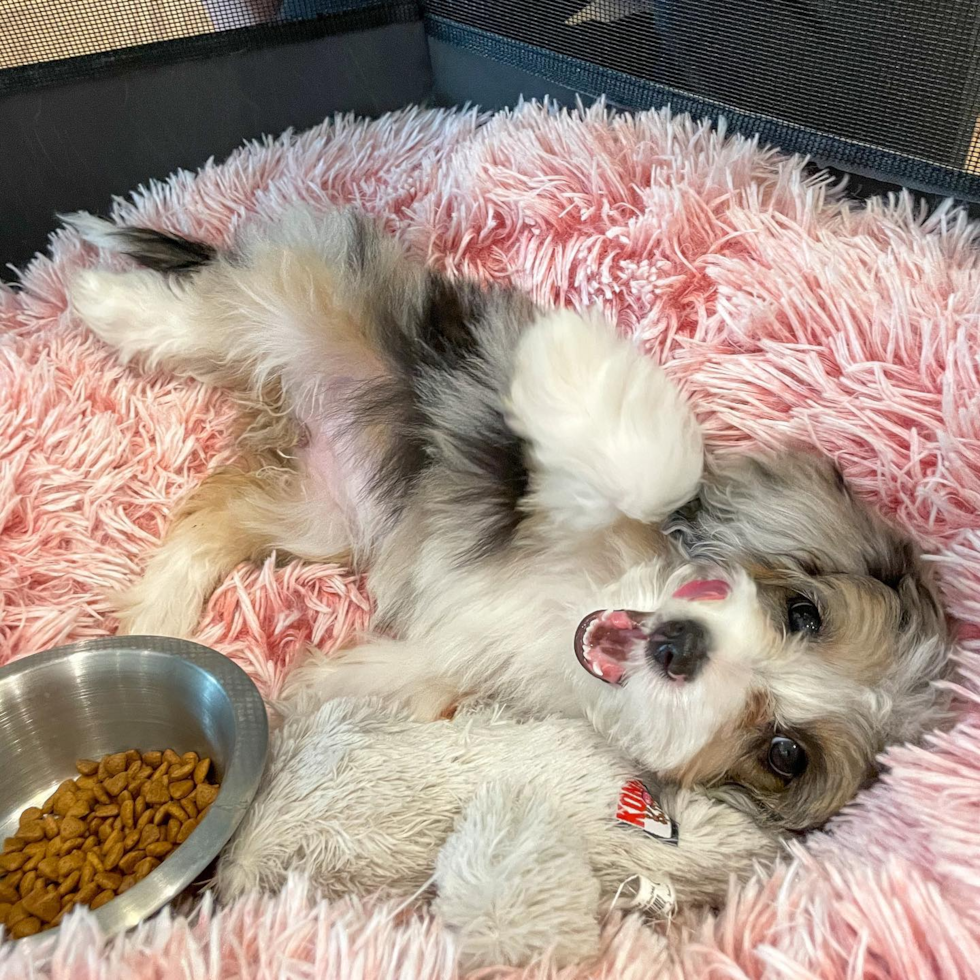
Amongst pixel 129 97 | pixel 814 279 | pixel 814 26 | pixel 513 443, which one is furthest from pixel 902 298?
pixel 129 97

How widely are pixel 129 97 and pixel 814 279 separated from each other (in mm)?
1837

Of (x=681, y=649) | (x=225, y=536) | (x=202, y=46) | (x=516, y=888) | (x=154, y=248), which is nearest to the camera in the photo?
(x=516, y=888)

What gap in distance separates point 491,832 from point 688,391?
923 mm

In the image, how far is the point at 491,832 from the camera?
1.19 m

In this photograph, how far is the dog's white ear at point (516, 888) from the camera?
3.56 ft

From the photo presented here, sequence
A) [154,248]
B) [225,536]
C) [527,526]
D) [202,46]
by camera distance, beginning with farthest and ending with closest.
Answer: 1. [202,46]
2. [154,248]
3. [225,536]
4. [527,526]

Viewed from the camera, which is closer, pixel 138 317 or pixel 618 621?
pixel 618 621

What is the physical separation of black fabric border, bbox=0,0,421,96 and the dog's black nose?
6.77ft

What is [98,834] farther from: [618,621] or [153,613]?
[618,621]

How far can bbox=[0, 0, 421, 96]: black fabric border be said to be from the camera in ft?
7.24

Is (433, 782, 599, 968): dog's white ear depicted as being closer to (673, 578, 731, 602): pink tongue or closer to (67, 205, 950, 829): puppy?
(67, 205, 950, 829): puppy

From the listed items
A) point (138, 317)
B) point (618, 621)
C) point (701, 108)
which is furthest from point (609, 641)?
point (701, 108)

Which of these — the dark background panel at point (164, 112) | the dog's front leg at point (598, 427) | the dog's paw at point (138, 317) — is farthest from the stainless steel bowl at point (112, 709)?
the dark background panel at point (164, 112)

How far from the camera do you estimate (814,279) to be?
1688mm
